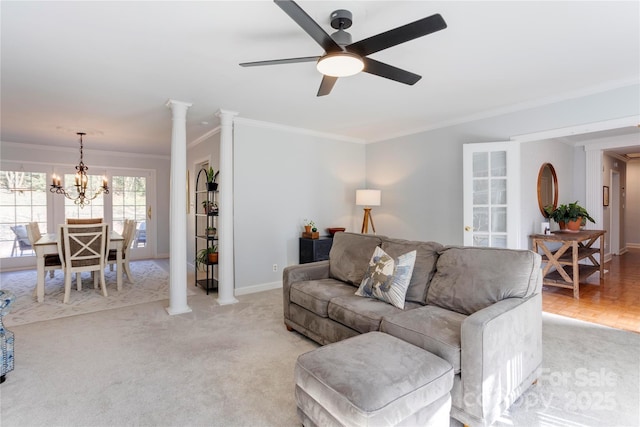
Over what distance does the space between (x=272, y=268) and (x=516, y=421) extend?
3.51 meters

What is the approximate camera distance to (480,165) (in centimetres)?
416

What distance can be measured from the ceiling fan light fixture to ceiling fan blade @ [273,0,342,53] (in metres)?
0.04

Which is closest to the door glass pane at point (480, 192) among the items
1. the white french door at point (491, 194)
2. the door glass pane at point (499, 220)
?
the white french door at point (491, 194)

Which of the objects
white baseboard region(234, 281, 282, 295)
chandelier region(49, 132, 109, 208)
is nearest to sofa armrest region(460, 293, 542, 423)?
white baseboard region(234, 281, 282, 295)

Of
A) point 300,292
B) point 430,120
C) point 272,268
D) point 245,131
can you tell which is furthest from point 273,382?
point 430,120

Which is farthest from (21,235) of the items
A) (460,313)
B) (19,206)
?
(460,313)

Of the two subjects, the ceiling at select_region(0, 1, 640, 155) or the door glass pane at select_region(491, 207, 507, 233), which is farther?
the door glass pane at select_region(491, 207, 507, 233)

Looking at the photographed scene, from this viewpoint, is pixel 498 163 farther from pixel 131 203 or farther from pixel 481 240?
pixel 131 203

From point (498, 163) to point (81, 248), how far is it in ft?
18.0

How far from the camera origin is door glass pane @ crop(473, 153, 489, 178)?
4.12 meters

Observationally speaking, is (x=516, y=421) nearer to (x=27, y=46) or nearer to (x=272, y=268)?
(x=272, y=268)

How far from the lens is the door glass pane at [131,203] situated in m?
7.11

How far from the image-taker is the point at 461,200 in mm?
4520

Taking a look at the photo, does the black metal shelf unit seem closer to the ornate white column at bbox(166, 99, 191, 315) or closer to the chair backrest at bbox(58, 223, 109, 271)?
the ornate white column at bbox(166, 99, 191, 315)
